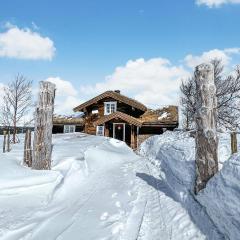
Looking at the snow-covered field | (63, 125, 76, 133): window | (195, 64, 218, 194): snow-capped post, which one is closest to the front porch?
(63, 125, 76, 133): window

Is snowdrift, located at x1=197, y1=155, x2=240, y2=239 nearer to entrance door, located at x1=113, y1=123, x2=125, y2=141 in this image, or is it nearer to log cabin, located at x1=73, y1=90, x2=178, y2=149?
log cabin, located at x1=73, y1=90, x2=178, y2=149

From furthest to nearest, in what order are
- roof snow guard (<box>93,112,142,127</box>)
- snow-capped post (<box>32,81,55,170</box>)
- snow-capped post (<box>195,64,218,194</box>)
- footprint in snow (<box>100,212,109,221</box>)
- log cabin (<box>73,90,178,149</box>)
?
log cabin (<box>73,90,178,149</box>), roof snow guard (<box>93,112,142,127</box>), snow-capped post (<box>32,81,55,170</box>), snow-capped post (<box>195,64,218,194</box>), footprint in snow (<box>100,212,109,221</box>)

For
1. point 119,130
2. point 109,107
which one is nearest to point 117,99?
point 109,107

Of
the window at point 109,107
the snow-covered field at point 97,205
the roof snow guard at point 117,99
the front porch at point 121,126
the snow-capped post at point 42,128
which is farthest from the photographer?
the window at point 109,107

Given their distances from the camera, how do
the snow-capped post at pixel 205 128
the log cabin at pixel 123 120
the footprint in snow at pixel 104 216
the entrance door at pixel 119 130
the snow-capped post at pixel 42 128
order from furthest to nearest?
the entrance door at pixel 119 130 → the log cabin at pixel 123 120 → the snow-capped post at pixel 42 128 → the snow-capped post at pixel 205 128 → the footprint in snow at pixel 104 216

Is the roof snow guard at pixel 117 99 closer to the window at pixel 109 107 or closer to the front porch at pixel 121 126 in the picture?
the window at pixel 109 107

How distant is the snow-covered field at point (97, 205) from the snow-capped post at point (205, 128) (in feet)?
2.15

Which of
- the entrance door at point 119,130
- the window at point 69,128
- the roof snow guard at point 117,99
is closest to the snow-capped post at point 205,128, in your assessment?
the roof snow guard at point 117,99

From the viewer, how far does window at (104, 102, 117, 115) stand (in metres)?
35.2

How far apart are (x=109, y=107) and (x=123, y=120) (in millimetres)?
3224

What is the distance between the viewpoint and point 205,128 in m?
7.23

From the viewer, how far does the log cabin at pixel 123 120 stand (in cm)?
3347

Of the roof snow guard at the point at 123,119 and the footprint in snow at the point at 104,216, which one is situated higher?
the roof snow guard at the point at 123,119

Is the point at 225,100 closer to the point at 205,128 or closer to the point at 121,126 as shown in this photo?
the point at 121,126
